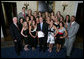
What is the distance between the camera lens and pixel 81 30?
3979 millimetres

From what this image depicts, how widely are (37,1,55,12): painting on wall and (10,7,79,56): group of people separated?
0.49 ft

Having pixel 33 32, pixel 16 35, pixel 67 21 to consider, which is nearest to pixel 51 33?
pixel 33 32

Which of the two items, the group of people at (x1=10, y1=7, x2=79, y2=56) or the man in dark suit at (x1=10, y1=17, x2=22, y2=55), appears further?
the group of people at (x1=10, y1=7, x2=79, y2=56)

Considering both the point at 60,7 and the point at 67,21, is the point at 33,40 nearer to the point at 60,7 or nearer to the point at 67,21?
the point at 67,21

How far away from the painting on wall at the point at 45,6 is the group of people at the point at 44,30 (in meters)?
0.15

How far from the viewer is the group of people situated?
9.92 ft

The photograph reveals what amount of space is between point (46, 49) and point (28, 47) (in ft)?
2.12

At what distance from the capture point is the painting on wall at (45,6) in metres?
3.41

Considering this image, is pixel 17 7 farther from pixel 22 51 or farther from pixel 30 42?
pixel 22 51

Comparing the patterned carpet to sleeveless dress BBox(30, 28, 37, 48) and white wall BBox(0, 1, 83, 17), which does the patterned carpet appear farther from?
white wall BBox(0, 1, 83, 17)

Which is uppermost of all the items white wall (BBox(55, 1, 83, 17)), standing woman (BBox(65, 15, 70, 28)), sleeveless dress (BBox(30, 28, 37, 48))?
white wall (BBox(55, 1, 83, 17))

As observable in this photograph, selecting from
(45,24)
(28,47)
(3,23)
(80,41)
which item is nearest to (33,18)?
(45,24)

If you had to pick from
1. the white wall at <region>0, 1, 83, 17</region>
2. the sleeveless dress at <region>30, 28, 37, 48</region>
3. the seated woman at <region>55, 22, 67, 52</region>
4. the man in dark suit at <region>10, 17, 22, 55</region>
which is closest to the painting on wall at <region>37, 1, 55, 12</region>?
the white wall at <region>0, 1, 83, 17</region>

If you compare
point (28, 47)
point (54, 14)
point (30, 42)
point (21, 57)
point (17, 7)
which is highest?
point (17, 7)
